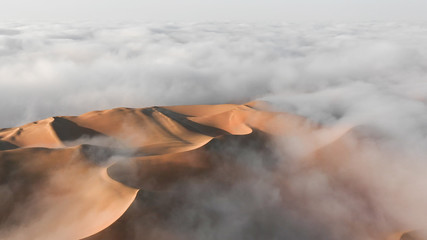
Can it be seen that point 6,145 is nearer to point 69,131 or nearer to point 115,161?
point 69,131

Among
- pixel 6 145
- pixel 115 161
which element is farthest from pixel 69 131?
pixel 115 161

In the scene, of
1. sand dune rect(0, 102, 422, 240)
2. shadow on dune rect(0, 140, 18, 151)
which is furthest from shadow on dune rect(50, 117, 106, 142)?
shadow on dune rect(0, 140, 18, 151)

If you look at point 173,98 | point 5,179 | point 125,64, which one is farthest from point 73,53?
point 5,179

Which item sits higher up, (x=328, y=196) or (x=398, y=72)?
(x=328, y=196)

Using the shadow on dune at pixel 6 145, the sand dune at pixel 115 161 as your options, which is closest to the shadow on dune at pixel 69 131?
the sand dune at pixel 115 161

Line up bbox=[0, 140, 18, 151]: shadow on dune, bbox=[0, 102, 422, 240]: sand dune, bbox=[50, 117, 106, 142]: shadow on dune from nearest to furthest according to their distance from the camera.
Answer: bbox=[0, 102, 422, 240]: sand dune → bbox=[0, 140, 18, 151]: shadow on dune → bbox=[50, 117, 106, 142]: shadow on dune

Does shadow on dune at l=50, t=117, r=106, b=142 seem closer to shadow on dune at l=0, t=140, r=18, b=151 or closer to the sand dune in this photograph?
the sand dune

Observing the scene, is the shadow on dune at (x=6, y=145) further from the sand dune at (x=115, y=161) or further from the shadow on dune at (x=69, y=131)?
the shadow on dune at (x=69, y=131)

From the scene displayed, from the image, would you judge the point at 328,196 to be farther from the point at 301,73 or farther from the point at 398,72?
the point at 398,72
